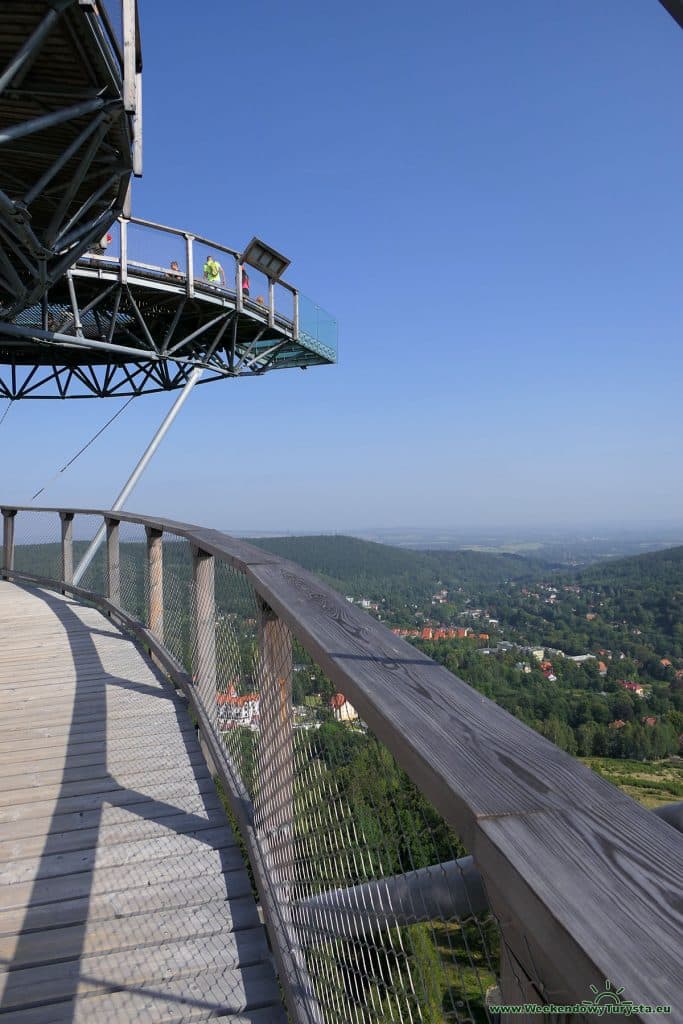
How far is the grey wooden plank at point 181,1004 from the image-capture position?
208 cm

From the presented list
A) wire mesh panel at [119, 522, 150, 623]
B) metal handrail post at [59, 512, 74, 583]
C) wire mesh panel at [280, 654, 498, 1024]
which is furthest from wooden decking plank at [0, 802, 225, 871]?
metal handrail post at [59, 512, 74, 583]

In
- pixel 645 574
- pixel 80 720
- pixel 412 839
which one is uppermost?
pixel 412 839

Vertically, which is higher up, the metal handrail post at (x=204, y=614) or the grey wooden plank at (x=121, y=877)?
the metal handrail post at (x=204, y=614)

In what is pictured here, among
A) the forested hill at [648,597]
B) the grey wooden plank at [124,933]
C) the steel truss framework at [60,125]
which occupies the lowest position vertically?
the forested hill at [648,597]

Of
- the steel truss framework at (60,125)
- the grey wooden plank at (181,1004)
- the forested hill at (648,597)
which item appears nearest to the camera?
the grey wooden plank at (181,1004)

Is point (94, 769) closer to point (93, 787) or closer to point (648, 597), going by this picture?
point (93, 787)

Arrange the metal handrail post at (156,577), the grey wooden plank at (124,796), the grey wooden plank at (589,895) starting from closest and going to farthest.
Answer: the grey wooden plank at (589,895), the grey wooden plank at (124,796), the metal handrail post at (156,577)

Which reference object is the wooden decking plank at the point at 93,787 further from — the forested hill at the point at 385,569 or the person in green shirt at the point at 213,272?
the person in green shirt at the point at 213,272

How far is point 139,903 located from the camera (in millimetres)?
2652

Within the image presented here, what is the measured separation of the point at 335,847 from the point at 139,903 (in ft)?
4.37

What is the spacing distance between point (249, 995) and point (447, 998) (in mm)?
1400

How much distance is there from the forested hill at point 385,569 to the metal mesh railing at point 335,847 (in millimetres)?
7802

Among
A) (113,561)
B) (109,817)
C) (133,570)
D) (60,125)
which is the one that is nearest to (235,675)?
(109,817)

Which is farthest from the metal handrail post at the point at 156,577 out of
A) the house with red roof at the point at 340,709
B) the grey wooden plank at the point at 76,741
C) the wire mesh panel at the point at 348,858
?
the house with red roof at the point at 340,709
